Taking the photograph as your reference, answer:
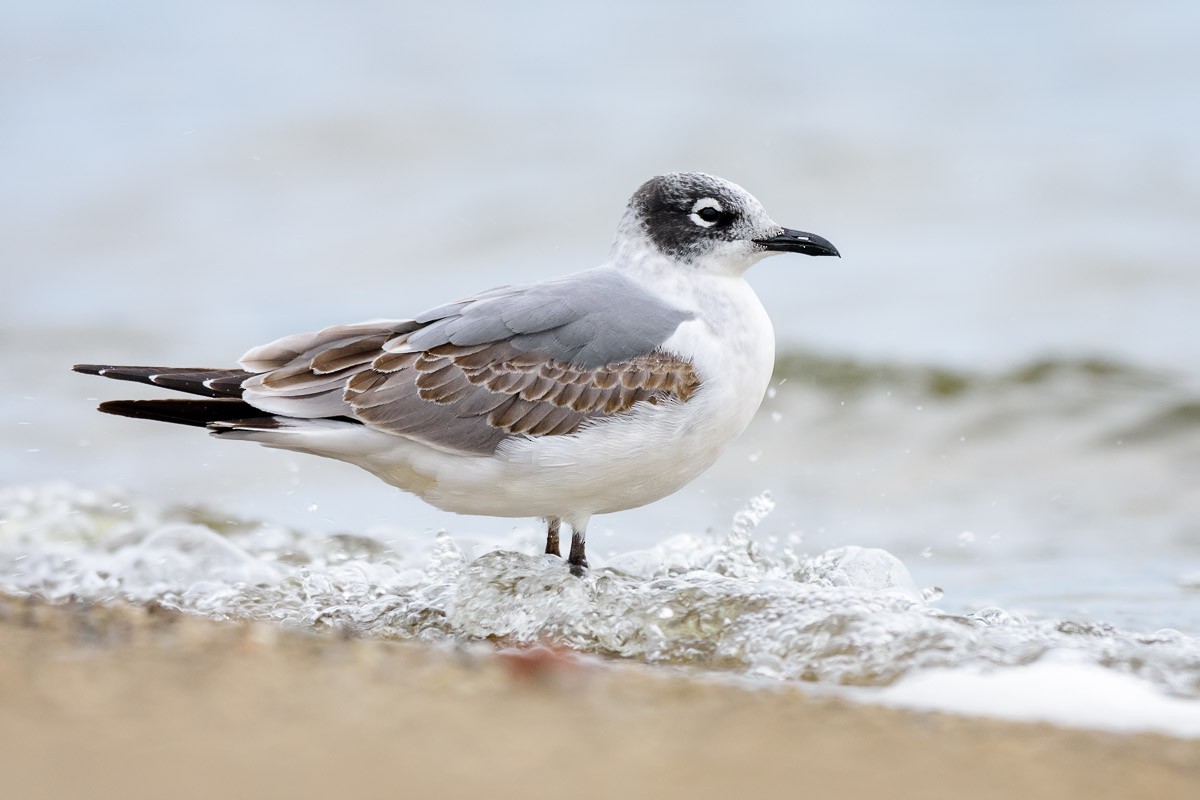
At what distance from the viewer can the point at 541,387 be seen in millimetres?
5520

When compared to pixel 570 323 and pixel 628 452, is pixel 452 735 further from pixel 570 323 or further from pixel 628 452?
pixel 570 323

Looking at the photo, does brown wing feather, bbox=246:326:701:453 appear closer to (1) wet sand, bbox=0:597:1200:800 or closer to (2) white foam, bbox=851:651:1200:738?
(1) wet sand, bbox=0:597:1200:800

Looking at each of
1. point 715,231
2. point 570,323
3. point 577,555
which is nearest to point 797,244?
point 715,231

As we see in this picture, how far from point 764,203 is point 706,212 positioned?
787cm

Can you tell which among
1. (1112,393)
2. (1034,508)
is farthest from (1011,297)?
(1034,508)

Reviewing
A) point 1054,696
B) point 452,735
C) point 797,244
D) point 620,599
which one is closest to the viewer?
point 452,735

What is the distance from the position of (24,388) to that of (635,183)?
20.5 ft

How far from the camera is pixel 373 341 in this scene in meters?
5.83

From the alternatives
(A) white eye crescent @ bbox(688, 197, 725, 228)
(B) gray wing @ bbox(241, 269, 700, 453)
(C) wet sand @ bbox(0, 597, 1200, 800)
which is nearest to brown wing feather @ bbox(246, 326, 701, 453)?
(B) gray wing @ bbox(241, 269, 700, 453)

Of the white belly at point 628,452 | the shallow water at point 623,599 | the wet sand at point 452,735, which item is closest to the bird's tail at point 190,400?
the white belly at point 628,452

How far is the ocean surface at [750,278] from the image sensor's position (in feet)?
19.4

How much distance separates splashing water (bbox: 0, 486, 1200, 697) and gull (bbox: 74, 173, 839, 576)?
416mm

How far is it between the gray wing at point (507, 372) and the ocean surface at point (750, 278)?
78 centimetres

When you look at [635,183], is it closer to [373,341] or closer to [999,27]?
[999,27]
